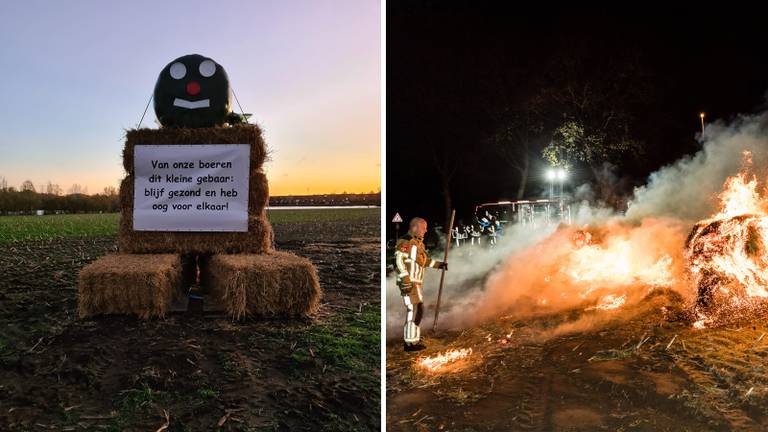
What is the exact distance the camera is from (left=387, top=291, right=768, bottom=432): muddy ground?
3.98m

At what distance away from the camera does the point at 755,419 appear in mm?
3818

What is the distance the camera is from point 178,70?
654cm

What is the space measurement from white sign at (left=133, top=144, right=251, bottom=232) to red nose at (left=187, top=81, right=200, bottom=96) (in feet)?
Result: 2.23

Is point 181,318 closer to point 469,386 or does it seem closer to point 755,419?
point 469,386

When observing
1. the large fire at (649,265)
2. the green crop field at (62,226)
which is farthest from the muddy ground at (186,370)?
the green crop field at (62,226)

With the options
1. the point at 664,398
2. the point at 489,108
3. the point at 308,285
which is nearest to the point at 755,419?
the point at 664,398

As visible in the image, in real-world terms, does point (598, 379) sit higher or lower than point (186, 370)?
lower

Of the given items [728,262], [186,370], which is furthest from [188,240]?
[728,262]

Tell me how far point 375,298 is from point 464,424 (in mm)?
2974

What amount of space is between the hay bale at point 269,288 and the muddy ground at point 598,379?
1.07 meters

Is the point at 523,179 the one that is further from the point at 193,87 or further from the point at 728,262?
the point at 193,87

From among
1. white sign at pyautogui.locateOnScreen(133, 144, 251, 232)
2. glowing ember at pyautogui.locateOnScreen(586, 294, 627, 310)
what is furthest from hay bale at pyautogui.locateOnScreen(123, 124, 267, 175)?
glowing ember at pyautogui.locateOnScreen(586, 294, 627, 310)

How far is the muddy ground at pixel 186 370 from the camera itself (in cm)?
365

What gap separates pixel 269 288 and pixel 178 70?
2917mm
